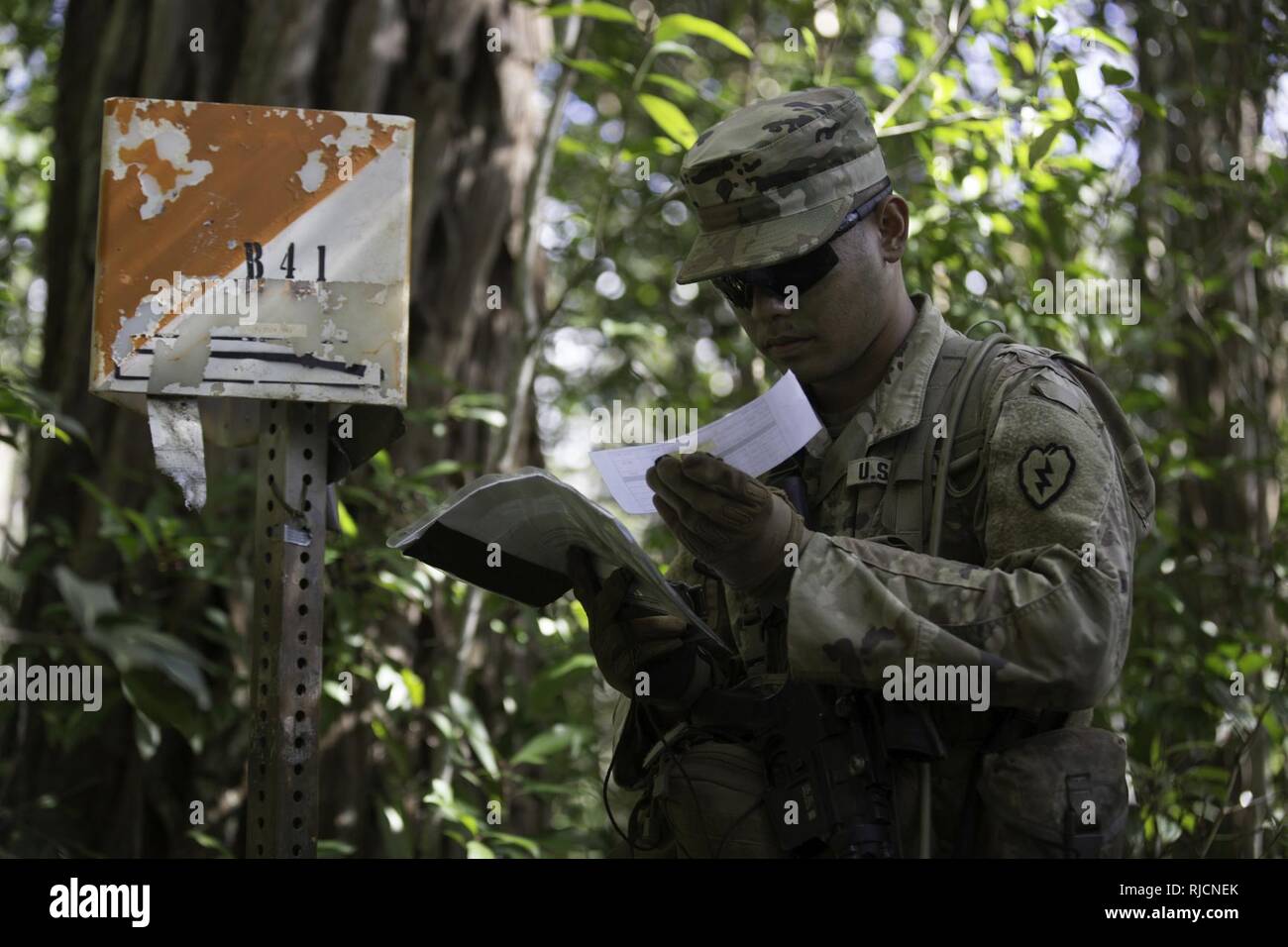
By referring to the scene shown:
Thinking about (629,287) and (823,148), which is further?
(629,287)

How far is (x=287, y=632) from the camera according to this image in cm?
225

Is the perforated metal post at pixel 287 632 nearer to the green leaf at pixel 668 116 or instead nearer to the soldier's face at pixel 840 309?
the soldier's face at pixel 840 309

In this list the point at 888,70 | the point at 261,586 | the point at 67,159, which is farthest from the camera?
the point at 888,70

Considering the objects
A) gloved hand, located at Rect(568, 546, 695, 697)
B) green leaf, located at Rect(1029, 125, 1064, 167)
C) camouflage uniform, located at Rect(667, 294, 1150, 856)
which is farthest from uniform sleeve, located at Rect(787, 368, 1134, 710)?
green leaf, located at Rect(1029, 125, 1064, 167)

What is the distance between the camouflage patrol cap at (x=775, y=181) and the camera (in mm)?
2312

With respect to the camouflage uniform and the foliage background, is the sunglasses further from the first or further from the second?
the foliage background

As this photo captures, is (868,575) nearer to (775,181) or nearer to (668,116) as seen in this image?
(775,181)

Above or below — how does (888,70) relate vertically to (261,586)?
above

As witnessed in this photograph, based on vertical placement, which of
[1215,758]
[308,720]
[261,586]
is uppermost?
[261,586]

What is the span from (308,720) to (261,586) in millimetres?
239

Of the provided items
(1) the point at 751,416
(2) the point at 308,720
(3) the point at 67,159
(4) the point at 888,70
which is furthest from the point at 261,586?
(4) the point at 888,70

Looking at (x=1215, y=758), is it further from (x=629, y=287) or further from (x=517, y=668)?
(x=629, y=287)
